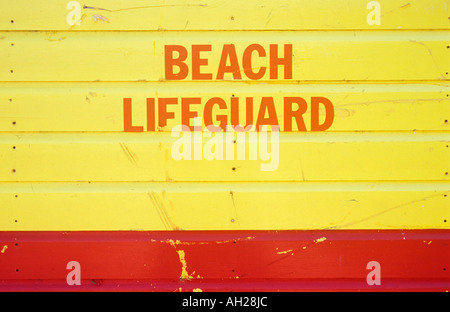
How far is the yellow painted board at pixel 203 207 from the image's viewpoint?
1.77 m

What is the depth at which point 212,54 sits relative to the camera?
1764 millimetres

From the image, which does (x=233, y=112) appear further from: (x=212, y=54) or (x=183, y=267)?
(x=183, y=267)

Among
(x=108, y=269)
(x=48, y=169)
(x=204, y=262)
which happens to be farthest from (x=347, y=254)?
(x=48, y=169)

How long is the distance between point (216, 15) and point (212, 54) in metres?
0.17

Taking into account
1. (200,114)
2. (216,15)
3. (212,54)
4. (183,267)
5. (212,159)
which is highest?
(216,15)

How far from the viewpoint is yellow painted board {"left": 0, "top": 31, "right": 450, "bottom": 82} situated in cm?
175

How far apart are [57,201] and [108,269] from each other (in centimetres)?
39

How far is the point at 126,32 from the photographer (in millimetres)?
1770

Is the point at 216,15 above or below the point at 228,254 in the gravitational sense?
above

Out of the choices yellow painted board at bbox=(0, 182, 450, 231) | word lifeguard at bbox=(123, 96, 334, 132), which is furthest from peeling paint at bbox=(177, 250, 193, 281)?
word lifeguard at bbox=(123, 96, 334, 132)

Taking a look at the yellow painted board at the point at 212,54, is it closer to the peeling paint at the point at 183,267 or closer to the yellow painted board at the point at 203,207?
the yellow painted board at the point at 203,207

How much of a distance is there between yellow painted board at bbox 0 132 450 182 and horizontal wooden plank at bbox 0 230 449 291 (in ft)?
0.86

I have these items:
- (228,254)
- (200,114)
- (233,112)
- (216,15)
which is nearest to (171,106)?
(200,114)

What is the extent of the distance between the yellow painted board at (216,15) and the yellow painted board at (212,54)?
0.11ft
